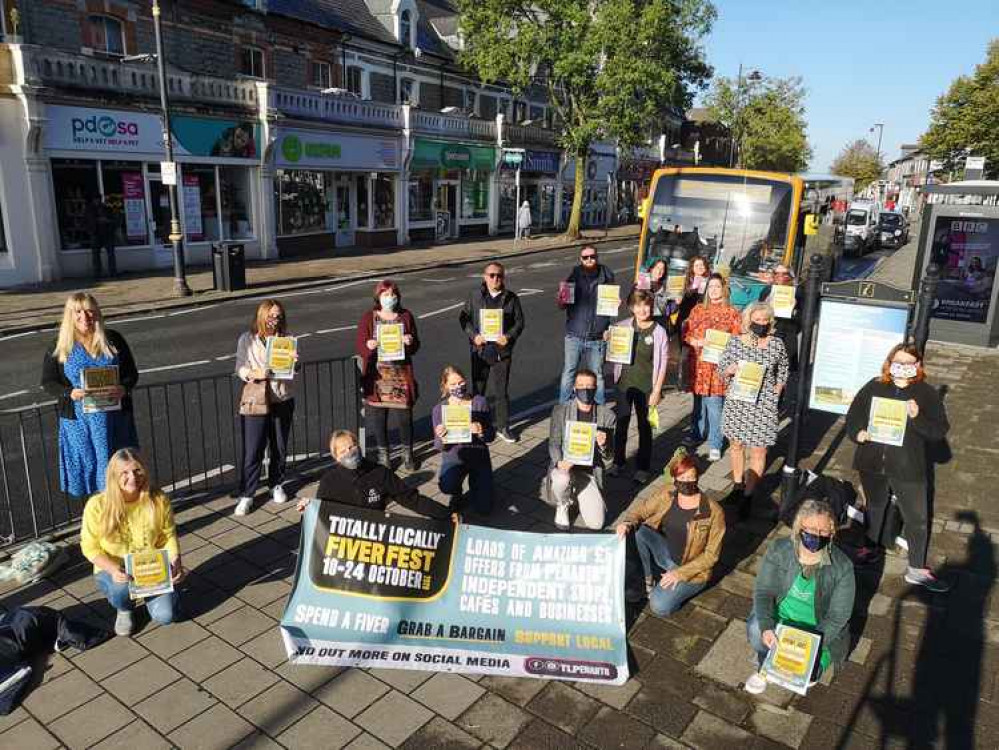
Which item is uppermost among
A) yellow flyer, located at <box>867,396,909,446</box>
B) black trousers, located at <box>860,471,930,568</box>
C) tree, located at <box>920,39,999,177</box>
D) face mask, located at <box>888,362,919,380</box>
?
tree, located at <box>920,39,999,177</box>

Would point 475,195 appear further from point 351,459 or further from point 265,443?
point 351,459

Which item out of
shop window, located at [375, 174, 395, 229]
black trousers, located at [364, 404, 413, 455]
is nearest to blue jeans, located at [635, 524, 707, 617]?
black trousers, located at [364, 404, 413, 455]

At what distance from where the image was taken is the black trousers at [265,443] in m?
7.02

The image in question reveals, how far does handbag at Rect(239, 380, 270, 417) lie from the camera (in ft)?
22.7

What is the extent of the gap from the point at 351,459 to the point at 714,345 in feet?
15.0

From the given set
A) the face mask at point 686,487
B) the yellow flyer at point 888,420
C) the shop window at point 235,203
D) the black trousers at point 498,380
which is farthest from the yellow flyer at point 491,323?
the shop window at point 235,203

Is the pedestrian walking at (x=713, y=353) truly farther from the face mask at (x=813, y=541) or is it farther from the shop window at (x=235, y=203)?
the shop window at (x=235, y=203)

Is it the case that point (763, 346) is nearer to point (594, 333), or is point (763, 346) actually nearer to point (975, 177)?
point (594, 333)

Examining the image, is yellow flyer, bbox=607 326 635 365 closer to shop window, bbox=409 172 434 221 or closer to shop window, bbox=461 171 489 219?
A: shop window, bbox=409 172 434 221

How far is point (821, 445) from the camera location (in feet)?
31.3

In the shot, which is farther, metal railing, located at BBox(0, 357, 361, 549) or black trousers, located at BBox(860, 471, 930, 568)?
metal railing, located at BBox(0, 357, 361, 549)

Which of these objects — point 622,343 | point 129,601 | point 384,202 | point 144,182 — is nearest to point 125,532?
point 129,601

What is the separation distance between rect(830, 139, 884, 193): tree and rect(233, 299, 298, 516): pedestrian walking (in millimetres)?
83466

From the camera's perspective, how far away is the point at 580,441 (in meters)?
6.56
